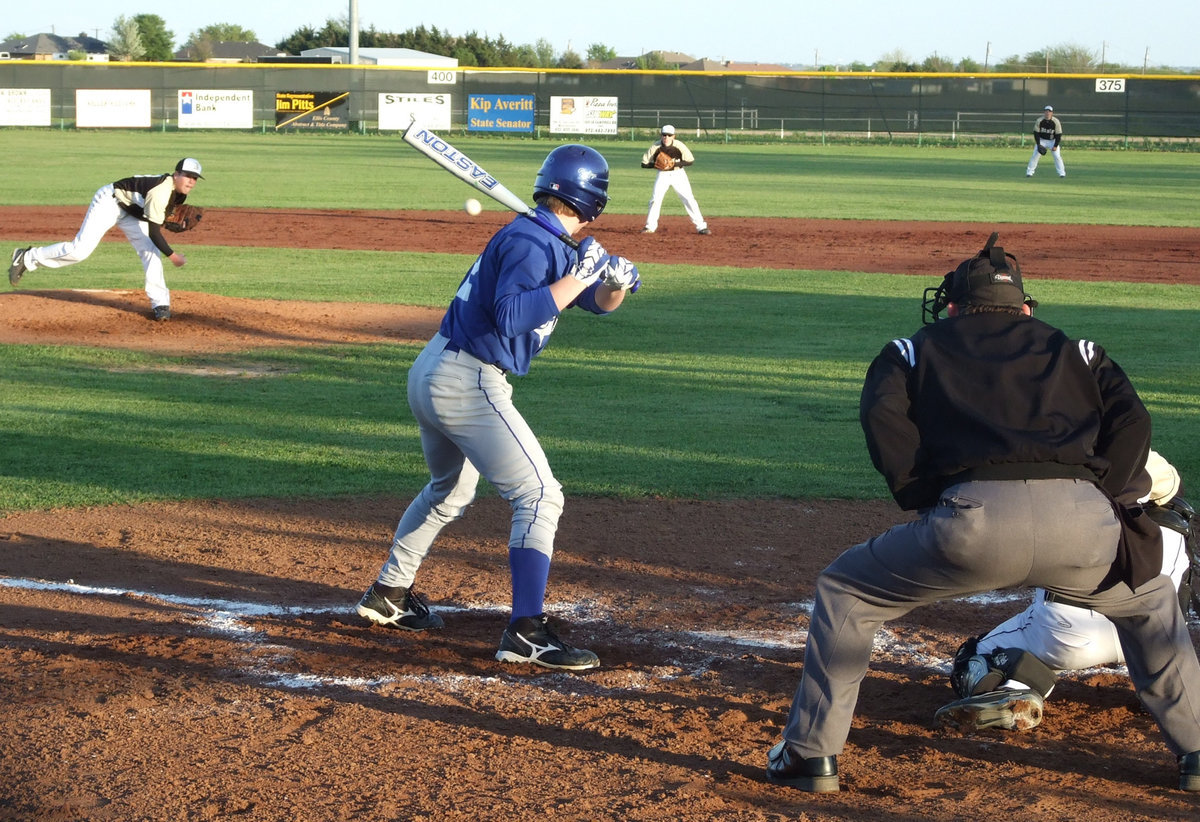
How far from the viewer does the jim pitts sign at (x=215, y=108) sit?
1896 inches

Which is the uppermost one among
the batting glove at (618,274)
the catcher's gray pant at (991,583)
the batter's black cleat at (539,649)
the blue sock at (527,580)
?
the batting glove at (618,274)

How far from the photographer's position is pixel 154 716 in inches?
165

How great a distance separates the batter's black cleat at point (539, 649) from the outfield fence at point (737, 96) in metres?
45.9

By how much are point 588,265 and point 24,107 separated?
4899cm

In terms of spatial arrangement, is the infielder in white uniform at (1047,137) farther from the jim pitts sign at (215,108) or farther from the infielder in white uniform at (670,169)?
the jim pitts sign at (215,108)

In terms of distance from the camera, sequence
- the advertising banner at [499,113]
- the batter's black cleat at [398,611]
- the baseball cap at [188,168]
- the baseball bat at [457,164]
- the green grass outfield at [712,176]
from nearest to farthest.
Result: the batter's black cleat at [398,611] < the baseball bat at [457,164] < the baseball cap at [188,168] < the green grass outfield at [712,176] < the advertising banner at [499,113]

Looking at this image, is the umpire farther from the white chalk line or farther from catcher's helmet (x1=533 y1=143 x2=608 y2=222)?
catcher's helmet (x1=533 y1=143 x2=608 y2=222)

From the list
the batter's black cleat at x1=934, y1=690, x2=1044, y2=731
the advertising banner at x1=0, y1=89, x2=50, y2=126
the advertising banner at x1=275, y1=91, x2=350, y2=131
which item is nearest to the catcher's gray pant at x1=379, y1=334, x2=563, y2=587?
the batter's black cleat at x1=934, y1=690, x2=1044, y2=731

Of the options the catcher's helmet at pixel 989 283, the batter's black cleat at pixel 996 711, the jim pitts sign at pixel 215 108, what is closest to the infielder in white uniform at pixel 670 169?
the batter's black cleat at pixel 996 711

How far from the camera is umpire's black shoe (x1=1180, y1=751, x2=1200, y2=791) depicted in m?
3.61

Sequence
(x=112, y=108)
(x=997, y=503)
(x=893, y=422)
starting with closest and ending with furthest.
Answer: (x=997, y=503) < (x=893, y=422) < (x=112, y=108)

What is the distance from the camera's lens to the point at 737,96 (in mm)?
51312

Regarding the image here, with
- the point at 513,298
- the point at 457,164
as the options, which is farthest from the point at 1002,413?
the point at 457,164

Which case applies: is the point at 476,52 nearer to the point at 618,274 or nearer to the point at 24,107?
the point at 24,107
